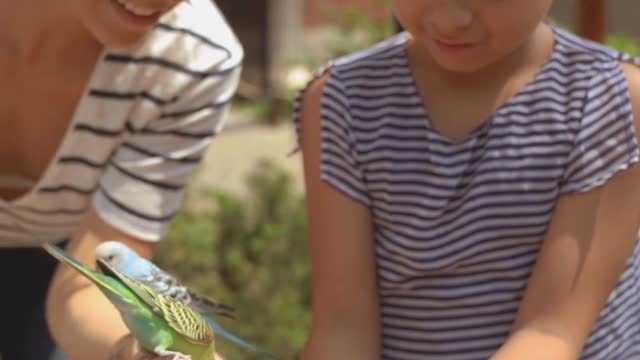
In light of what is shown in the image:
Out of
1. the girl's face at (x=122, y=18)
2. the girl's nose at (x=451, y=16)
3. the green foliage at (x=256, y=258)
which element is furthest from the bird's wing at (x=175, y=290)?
the green foliage at (x=256, y=258)

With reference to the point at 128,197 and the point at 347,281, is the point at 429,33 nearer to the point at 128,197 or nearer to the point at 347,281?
the point at 347,281

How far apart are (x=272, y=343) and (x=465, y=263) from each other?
127cm

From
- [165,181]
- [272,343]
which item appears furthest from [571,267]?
[272,343]

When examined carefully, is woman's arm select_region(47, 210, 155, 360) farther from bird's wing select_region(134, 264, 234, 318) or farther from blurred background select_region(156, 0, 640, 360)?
A: blurred background select_region(156, 0, 640, 360)

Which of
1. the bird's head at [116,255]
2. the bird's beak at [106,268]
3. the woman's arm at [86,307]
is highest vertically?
the bird's beak at [106,268]

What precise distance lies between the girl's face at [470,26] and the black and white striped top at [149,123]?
1.01 ft

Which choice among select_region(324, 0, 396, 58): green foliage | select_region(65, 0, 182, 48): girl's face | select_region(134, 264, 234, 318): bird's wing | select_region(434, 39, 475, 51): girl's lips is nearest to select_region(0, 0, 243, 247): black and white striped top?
select_region(65, 0, 182, 48): girl's face

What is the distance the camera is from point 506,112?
5.47 ft

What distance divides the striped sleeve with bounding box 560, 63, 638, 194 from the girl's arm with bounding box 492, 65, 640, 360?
1cm

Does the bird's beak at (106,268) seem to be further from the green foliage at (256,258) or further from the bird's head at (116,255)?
the green foliage at (256,258)

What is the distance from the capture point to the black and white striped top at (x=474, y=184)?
1.64 metres

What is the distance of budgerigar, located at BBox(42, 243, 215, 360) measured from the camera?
4.25 feet

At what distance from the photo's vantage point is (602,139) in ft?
5.34

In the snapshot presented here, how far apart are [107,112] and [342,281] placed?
1.23 ft
